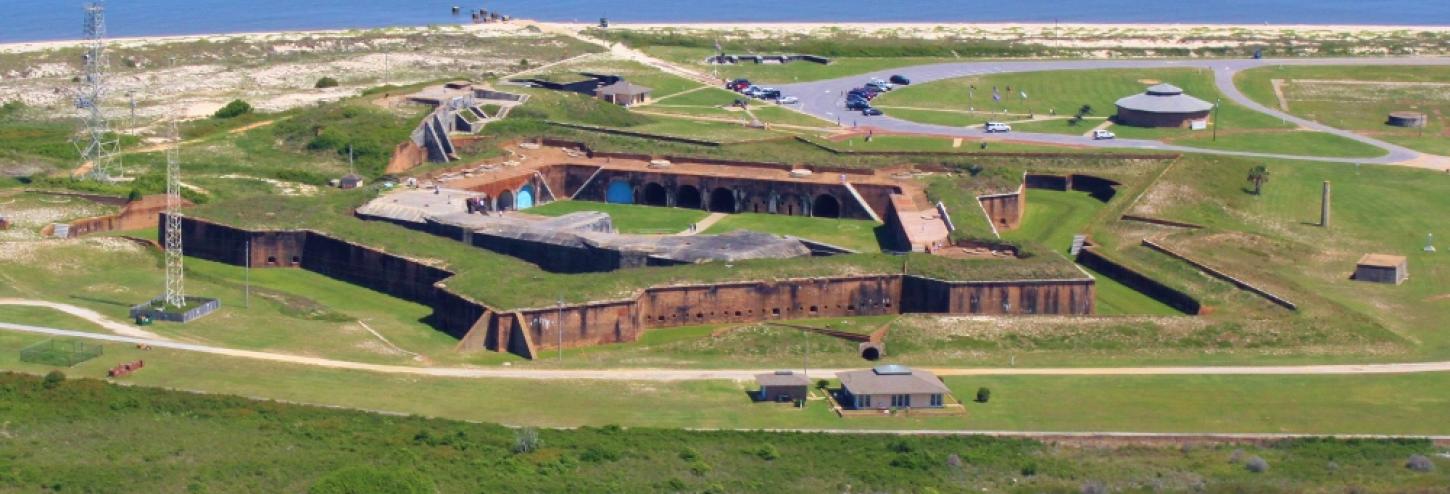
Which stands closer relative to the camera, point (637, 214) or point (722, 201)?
point (637, 214)

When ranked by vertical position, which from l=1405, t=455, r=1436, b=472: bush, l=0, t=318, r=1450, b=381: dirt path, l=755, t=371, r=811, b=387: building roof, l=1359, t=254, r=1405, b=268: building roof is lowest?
l=1405, t=455, r=1436, b=472: bush

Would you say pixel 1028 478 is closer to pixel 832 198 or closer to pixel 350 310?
pixel 350 310

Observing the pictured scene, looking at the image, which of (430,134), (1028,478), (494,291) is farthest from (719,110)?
(1028,478)

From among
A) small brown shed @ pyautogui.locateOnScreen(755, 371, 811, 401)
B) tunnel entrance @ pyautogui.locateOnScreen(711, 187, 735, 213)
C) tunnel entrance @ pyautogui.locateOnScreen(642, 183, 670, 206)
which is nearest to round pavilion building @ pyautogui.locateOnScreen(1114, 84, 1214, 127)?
tunnel entrance @ pyautogui.locateOnScreen(711, 187, 735, 213)

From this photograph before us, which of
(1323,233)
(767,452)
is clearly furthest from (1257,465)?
(1323,233)

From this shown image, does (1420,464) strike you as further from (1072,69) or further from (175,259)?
(1072,69)

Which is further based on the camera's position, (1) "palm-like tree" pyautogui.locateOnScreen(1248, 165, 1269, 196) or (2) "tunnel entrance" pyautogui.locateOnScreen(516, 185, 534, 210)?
(1) "palm-like tree" pyautogui.locateOnScreen(1248, 165, 1269, 196)

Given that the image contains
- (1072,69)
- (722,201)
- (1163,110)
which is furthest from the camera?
(1072,69)

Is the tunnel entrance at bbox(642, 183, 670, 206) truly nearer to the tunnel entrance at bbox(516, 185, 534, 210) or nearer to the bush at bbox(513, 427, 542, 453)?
the tunnel entrance at bbox(516, 185, 534, 210)
